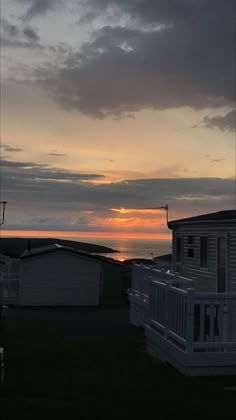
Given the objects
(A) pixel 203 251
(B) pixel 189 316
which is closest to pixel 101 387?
(B) pixel 189 316

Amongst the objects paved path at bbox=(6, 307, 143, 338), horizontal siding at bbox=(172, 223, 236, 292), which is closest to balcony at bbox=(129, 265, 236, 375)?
horizontal siding at bbox=(172, 223, 236, 292)

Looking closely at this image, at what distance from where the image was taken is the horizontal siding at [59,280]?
2477 centimetres

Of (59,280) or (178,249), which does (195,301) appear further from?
(59,280)

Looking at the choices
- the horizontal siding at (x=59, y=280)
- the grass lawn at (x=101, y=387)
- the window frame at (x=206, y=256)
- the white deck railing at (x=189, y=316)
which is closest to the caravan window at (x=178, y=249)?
the window frame at (x=206, y=256)

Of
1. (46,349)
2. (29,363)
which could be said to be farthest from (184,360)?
(46,349)

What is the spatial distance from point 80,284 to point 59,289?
Answer: 0.96 m

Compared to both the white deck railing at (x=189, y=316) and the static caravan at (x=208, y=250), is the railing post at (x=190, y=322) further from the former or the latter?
the static caravan at (x=208, y=250)

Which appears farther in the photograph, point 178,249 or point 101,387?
point 178,249

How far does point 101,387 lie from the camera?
830 centimetres

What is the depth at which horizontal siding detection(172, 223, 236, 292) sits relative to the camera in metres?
13.1

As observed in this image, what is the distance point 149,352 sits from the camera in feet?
38.9

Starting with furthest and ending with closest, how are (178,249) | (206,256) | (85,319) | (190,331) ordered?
(85,319), (178,249), (206,256), (190,331)

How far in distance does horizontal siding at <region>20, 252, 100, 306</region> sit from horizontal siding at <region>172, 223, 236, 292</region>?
27.0ft

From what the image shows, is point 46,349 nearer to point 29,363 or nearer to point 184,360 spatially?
point 29,363
